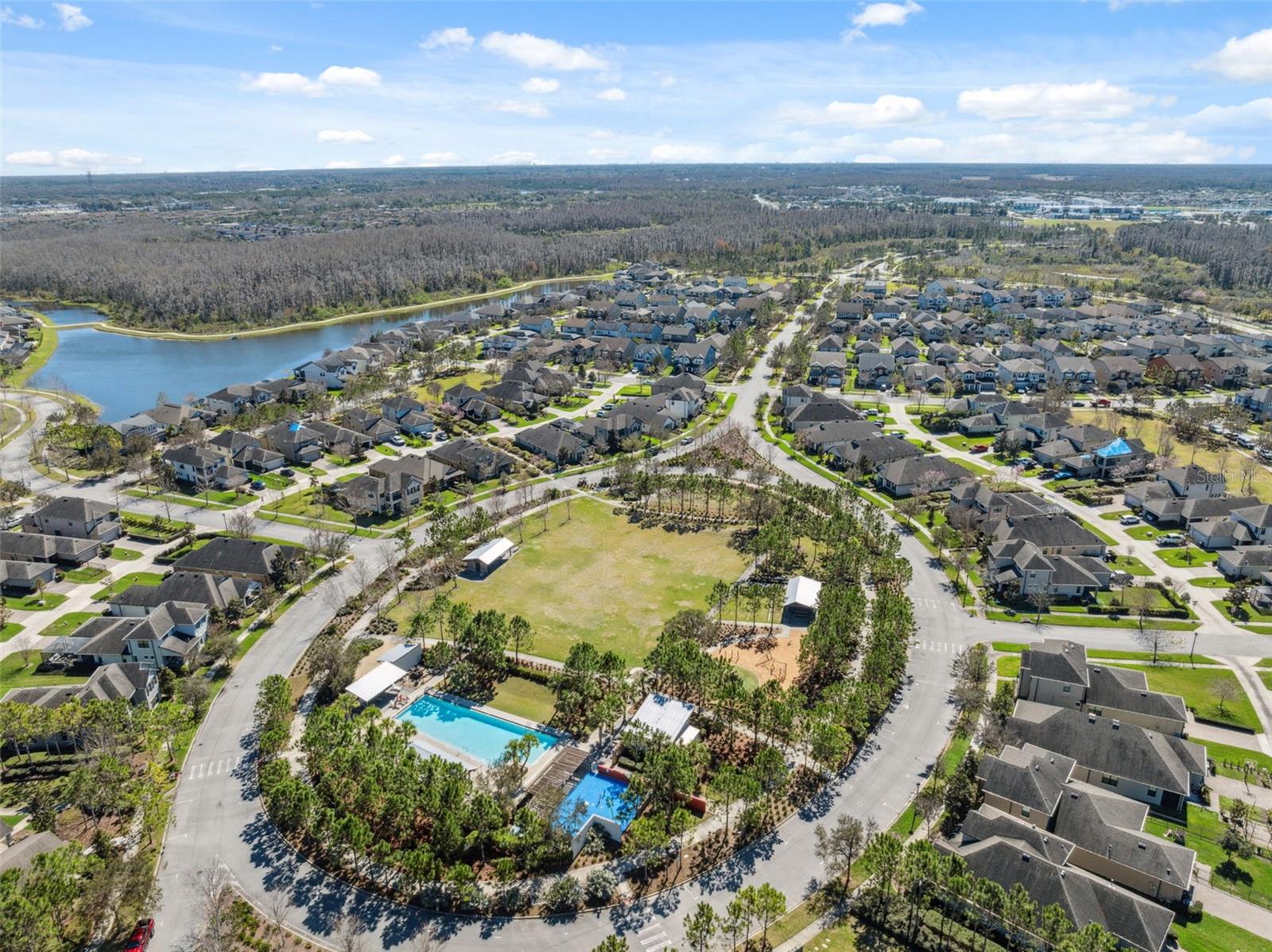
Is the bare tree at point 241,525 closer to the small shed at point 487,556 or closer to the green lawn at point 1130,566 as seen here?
the small shed at point 487,556

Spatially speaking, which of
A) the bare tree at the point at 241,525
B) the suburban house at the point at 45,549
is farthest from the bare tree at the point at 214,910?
the suburban house at the point at 45,549

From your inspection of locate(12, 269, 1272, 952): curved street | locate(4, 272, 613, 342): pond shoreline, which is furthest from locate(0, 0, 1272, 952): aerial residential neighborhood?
locate(4, 272, 613, 342): pond shoreline

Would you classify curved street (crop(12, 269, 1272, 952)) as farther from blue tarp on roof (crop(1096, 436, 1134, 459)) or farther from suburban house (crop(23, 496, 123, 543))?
→ blue tarp on roof (crop(1096, 436, 1134, 459))

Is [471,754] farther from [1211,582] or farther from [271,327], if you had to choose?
[271,327]

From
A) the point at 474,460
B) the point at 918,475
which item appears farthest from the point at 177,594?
the point at 918,475

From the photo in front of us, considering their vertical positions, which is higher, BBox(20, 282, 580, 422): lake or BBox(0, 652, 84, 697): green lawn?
BBox(20, 282, 580, 422): lake

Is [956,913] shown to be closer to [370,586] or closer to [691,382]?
[370,586]
